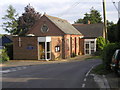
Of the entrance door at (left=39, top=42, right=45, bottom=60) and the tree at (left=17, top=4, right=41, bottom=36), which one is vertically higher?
the tree at (left=17, top=4, right=41, bottom=36)

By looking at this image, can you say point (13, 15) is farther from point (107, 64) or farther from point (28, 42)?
point (107, 64)

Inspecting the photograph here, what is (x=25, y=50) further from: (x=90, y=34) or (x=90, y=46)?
(x=90, y=34)

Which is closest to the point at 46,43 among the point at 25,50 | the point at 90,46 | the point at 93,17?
the point at 25,50

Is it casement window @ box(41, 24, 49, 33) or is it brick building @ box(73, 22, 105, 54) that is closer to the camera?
casement window @ box(41, 24, 49, 33)

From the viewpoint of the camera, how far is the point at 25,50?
36031 millimetres

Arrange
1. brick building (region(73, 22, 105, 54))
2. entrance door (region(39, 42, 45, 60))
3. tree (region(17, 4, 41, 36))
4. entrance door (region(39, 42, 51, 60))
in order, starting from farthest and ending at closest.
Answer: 1. tree (region(17, 4, 41, 36))
2. brick building (region(73, 22, 105, 54))
3. entrance door (region(39, 42, 45, 60))
4. entrance door (region(39, 42, 51, 60))

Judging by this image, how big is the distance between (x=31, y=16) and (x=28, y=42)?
25.6m

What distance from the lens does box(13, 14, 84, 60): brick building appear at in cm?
3569

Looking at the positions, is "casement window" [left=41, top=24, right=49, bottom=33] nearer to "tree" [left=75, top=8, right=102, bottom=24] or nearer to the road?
the road

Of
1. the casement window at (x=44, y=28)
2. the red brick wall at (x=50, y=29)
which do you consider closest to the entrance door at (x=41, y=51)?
the red brick wall at (x=50, y=29)

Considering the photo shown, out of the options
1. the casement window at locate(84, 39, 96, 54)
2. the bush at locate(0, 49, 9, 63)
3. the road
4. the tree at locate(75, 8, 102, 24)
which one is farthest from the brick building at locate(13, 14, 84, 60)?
the tree at locate(75, 8, 102, 24)

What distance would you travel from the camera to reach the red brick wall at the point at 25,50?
35.6 m

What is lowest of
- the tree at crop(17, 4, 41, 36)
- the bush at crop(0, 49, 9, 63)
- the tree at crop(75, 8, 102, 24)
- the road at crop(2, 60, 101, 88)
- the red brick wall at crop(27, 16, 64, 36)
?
the road at crop(2, 60, 101, 88)

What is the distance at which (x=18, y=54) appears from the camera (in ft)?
120
